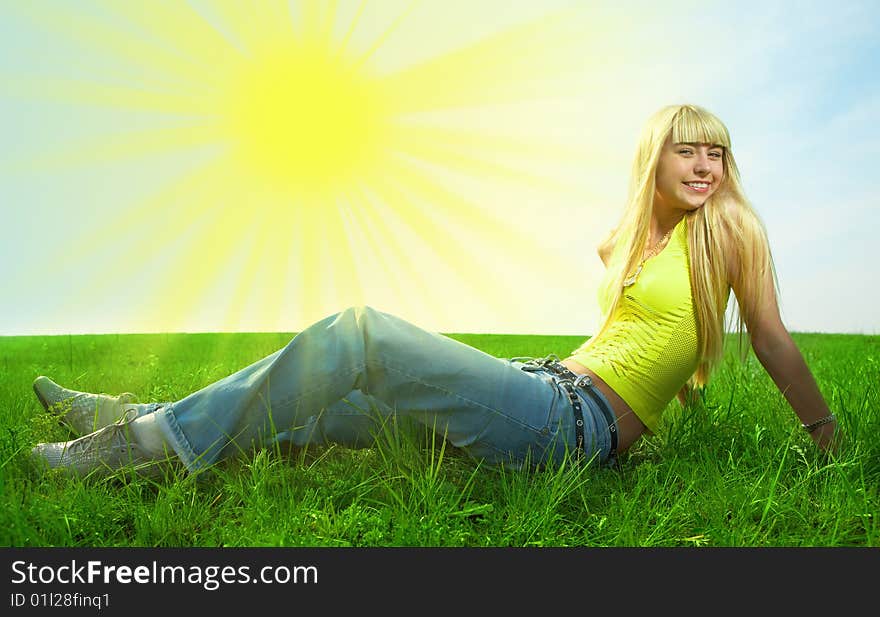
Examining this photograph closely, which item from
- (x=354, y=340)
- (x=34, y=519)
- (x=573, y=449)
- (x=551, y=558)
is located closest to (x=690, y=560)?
(x=551, y=558)

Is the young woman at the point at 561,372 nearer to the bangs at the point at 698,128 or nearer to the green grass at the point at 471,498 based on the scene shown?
the bangs at the point at 698,128

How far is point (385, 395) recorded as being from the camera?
2479 mm

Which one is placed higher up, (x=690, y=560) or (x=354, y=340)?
(x=354, y=340)

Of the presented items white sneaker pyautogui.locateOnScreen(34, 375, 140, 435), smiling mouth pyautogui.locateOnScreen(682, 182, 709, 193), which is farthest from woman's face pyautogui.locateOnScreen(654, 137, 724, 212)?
white sneaker pyautogui.locateOnScreen(34, 375, 140, 435)

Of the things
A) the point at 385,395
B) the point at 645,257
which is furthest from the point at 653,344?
the point at 385,395

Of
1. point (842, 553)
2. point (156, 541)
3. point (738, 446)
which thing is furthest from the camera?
point (738, 446)

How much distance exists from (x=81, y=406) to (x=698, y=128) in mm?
2978

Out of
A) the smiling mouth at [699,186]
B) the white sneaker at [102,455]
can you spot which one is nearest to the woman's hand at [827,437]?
the smiling mouth at [699,186]

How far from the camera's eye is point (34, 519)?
223cm

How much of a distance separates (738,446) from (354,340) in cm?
190

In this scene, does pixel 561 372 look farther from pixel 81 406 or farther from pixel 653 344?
pixel 81 406

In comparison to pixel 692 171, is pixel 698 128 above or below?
above

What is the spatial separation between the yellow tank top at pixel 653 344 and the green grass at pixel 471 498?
34cm

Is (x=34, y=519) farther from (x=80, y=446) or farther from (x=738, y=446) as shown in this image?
(x=738, y=446)
